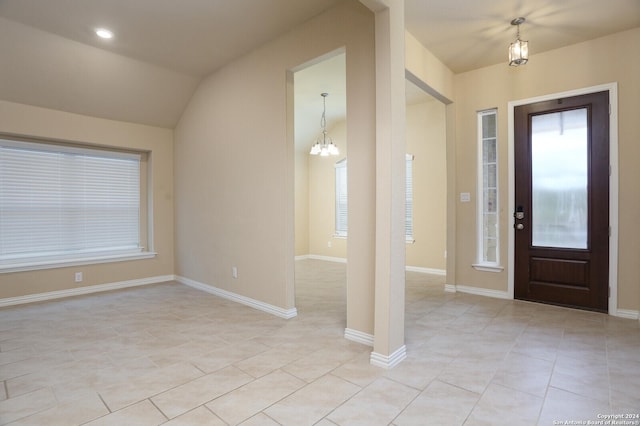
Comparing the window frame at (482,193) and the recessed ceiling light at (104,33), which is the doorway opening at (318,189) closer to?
the window frame at (482,193)

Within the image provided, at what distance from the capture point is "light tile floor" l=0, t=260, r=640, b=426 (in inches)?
73.3

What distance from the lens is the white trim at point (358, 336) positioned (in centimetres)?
277

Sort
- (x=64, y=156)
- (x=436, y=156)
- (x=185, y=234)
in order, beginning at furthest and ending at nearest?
(x=436, y=156), (x=185, y=234), (x=64, y=156)

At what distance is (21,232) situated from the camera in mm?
4230

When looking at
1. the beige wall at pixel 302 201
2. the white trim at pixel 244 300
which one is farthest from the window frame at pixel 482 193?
the beige wall at pixel 302 201

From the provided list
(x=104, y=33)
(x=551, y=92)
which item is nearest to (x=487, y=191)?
(x=551, y=92)

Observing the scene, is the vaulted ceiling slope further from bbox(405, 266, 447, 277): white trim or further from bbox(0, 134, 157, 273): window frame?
bbox(405, 266, 447, 277): white trim

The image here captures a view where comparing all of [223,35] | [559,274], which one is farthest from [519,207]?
[223,35]

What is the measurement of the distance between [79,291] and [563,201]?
629cm

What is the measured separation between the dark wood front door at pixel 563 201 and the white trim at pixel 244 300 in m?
2.89

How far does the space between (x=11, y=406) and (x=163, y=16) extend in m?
3.35

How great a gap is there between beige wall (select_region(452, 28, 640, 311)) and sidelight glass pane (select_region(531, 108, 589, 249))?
0.98ft

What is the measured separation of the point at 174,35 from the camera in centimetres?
354

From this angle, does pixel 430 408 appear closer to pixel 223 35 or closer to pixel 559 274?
pixel 559 274
